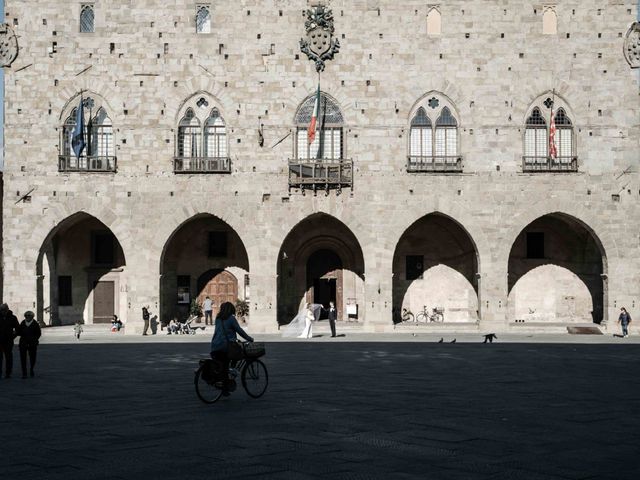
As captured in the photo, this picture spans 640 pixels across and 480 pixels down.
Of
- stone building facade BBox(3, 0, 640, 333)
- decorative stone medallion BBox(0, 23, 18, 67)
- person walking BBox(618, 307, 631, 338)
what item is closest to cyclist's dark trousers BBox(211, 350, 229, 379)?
stone building facade BBox(3, 0, 640, 333)

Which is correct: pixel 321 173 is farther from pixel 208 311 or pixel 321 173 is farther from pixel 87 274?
pixel 87 274

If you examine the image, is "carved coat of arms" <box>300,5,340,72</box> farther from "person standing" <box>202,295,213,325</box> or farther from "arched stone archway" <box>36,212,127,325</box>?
"arched stone archway" <box>36,212,127,325</box>

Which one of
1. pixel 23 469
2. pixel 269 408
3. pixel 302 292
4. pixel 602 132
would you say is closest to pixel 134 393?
pixel 269 408

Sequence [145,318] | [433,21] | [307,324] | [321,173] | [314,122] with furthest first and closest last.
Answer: [433,21]
[321,173]
[145,318]
[314,122]
[307,324]

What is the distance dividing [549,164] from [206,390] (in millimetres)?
22567

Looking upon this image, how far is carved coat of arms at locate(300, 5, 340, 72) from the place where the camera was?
3372 cm

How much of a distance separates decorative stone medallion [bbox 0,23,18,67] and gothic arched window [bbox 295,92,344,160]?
1172 cm

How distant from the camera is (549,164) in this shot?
33594mm

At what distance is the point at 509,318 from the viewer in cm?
3609

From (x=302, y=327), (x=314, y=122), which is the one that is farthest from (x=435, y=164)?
(x=302, y=327)

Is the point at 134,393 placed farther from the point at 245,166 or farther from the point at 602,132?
the point at 602,132

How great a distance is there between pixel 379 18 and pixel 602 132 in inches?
396

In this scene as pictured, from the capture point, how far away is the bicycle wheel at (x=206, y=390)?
1469cm

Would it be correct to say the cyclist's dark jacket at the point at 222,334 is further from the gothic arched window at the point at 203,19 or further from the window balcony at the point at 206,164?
the gothic arched window at the point at 203,19
